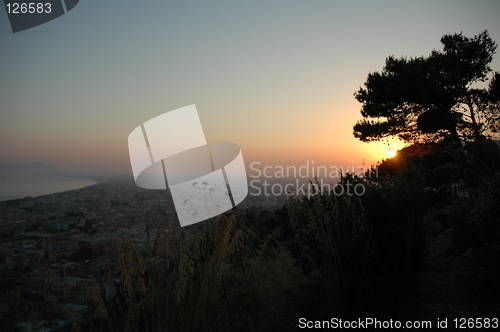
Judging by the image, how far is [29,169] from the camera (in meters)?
7.87

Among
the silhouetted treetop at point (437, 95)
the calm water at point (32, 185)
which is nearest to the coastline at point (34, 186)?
the calm water at point (32, 185)

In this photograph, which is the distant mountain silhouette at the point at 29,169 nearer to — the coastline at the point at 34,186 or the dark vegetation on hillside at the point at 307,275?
the coastline at the point at 34,186

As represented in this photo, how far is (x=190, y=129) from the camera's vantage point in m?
4.95

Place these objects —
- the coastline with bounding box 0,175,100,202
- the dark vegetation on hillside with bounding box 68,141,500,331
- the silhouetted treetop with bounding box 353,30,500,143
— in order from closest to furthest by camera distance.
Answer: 1. the dark vegetation on hillside with bounding box 68,141,500,331
2. the coastline with bounding box 0,175,100,202
3. the silhouetted treetop with bounding box 353,30,500,143

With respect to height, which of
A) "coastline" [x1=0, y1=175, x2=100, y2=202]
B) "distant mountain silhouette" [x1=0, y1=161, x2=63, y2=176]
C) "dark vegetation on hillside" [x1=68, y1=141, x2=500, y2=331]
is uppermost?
"distant mountain silhouette" [x1=0, y1=161, x2=63, y2=176]

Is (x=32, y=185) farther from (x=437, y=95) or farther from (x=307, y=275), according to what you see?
(x=437, y=95)

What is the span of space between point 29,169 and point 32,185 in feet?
1.65

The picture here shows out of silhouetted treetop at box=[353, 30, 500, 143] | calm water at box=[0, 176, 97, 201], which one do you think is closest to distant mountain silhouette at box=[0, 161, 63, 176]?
calm water at box=[0, 176, 97, 201]

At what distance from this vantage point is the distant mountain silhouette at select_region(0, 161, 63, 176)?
6.89 metres

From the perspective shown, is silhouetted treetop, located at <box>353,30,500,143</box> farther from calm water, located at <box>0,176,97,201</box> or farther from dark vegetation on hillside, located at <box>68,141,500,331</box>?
calm water, located at <box>0,176,97,201</box>

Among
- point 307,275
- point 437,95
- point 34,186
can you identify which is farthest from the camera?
point 437,95

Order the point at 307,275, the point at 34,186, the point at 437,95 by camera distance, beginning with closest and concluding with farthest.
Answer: the point at 307,275 → the point at 34,186 → the point at 437,95

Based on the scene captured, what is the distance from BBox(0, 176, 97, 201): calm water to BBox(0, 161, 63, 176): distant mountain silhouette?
0.14 m

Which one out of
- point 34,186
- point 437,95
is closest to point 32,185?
point 34,186
